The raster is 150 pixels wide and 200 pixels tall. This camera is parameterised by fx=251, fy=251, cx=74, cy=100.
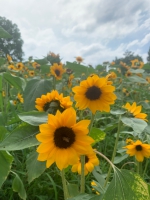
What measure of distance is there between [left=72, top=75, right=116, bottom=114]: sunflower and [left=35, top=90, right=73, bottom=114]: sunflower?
29 mm

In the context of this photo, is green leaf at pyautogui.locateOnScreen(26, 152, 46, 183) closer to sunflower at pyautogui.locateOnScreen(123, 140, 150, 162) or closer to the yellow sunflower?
sunflower at pyautogui.locateOnScreen(123, 140, 150, 162)

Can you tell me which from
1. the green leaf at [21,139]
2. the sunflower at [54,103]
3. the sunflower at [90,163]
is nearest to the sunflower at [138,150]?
the sunflower at [90,163]

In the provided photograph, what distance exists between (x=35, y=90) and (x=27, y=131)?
556mm

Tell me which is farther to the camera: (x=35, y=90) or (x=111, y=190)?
(x=35, y=90)

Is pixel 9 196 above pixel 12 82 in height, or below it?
below

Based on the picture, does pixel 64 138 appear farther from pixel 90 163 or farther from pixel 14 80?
pixel 14 80

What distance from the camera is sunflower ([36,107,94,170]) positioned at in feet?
1.70

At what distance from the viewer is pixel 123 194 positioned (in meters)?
0.51

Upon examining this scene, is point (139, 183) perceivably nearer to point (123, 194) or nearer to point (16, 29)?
point (123, 194)

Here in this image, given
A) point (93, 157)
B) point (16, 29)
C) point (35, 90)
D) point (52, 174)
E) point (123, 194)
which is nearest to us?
point (123, 194)

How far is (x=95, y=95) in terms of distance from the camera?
0.65 meters

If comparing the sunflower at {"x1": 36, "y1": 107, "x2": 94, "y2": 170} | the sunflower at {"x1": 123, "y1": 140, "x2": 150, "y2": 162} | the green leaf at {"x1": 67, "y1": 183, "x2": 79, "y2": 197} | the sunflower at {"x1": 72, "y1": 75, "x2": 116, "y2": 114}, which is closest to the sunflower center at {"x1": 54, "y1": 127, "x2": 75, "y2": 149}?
the sunflower at {"x1": 36, "y1": 107, "x2": 94, "y2": 170}

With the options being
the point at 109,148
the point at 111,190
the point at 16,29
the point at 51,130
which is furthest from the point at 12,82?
the point at 16,29

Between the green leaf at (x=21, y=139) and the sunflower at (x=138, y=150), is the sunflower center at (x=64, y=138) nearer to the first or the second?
the green leaf at (x=21, y=139)
